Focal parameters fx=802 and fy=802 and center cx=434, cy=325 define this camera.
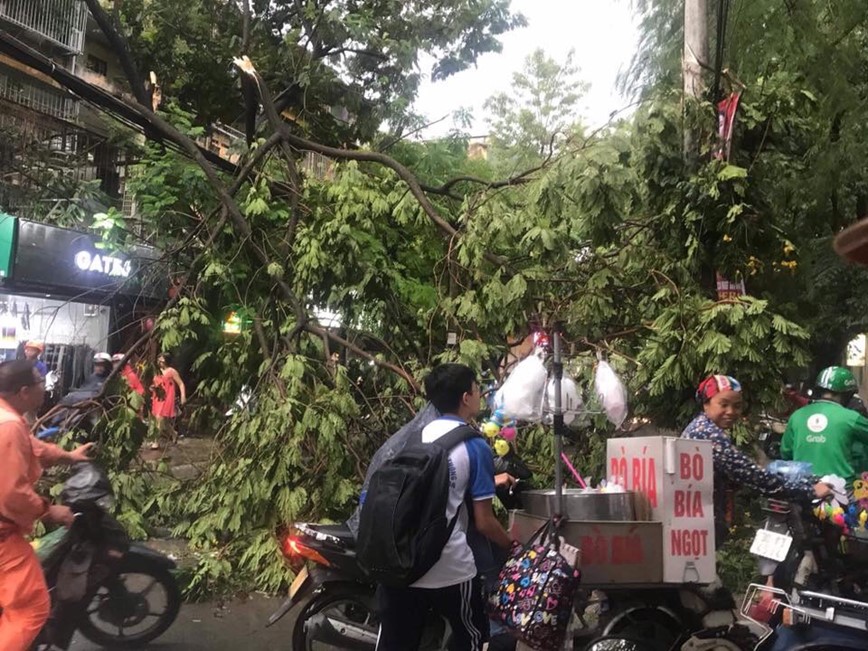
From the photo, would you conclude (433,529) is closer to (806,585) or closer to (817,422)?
(806,585)

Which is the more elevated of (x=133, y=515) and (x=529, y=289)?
(x=529, y=289)

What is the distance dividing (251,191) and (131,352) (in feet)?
6.09

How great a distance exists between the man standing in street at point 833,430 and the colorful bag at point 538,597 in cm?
184

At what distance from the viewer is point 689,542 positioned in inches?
143

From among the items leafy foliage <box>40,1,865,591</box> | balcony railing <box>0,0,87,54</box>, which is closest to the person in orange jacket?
leafy foliage <box>40,1,865,591</box>

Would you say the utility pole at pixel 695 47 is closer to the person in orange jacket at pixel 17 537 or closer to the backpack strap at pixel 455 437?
the backpack strap at pixel 455 437

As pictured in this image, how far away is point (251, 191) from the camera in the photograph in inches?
290

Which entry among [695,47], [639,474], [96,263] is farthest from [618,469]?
[96,263]

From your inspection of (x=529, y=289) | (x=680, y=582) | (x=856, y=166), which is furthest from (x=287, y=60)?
(x=680, y=582)

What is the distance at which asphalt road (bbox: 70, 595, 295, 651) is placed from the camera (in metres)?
4.72

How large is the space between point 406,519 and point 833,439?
2608mm

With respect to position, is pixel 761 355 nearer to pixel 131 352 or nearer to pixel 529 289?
pixel 529 289

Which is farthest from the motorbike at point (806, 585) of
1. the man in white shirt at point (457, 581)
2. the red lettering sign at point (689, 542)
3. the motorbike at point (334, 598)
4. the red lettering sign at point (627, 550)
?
the motorbike at point (334, 598)

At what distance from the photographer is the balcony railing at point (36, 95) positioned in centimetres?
1303
